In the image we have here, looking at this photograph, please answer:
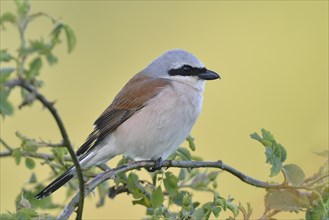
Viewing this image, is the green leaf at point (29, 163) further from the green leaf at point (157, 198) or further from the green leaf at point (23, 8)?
the green leaf at point (23, 8)

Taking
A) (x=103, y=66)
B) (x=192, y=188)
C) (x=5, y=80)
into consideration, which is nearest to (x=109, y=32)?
(x=103, y=66)

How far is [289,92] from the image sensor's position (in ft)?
11.4

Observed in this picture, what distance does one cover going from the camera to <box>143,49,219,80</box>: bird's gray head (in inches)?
87.7

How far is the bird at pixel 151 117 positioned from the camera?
2039 mm

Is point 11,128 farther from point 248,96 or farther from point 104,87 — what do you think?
point 248,96

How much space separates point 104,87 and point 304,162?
4.31 feet

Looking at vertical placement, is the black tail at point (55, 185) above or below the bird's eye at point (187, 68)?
below

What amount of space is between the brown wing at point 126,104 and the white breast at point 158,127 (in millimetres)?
22

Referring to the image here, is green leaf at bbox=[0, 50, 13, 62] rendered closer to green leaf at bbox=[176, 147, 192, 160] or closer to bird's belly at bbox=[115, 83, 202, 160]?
green leaf at bbox=[176, 147, 192, 160]

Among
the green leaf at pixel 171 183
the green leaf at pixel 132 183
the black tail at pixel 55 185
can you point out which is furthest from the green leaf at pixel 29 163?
the green leaf at pixel 171 183

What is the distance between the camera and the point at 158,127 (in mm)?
2061

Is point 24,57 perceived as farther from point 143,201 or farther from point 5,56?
point 143,201

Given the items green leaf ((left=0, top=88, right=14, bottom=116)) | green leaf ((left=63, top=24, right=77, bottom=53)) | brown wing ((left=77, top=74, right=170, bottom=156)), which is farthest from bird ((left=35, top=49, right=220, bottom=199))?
green leaf ((left=0, top=88, right=14, bottom=116))

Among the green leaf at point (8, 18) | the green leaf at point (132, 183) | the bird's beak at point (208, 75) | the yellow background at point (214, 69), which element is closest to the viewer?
the green leaf at point (8, 18)
